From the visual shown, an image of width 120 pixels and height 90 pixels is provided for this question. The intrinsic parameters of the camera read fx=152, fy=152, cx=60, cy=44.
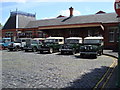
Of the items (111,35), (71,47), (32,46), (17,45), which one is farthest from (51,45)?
(111,35)

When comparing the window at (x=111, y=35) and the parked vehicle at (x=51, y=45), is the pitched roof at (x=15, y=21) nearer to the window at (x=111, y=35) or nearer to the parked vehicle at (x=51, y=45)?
the parked vehicle at (x=51, y=45)

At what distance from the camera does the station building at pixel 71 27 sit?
27.8 metres

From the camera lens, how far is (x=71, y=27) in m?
29.0

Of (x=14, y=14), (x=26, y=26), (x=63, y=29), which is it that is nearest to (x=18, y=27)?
(x=26, y=26)

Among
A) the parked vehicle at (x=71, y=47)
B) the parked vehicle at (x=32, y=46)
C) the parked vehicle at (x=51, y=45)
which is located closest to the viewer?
the parked vehicle at (x=71, y=47)

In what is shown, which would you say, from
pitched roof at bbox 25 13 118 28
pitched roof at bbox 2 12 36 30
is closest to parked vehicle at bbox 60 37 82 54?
pitched roof at bbox 25 13 118 28

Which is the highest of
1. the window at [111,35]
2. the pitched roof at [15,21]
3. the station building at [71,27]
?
the pitched roof at [15,21]

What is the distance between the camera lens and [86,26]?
27703 mm

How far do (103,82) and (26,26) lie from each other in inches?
1445

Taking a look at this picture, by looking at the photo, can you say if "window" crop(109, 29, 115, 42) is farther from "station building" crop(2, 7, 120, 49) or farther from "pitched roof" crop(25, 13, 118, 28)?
"pitched roof" crop(25, 13, 118, 28)

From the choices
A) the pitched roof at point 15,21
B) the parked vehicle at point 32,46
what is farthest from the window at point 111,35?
the pitched roof at point 15,21

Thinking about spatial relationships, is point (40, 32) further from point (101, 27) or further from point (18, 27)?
point (101, 27)

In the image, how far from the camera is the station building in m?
27.8

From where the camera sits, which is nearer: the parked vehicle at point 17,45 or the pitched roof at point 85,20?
the parked vehicle at point 17,45
